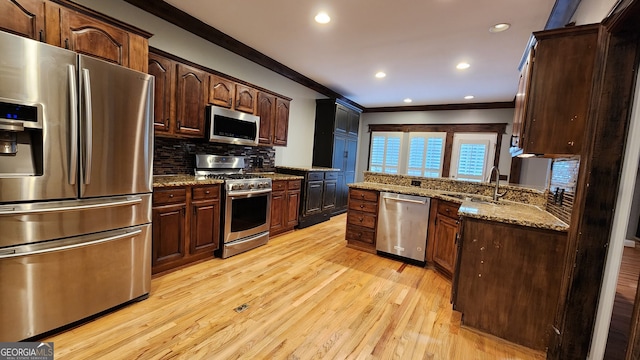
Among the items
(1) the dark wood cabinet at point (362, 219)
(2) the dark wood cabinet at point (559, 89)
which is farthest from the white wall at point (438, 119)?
(2) the dark wood cabinet at point (559, 89)

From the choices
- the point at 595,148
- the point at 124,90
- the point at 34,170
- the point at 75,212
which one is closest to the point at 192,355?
the point at 75,212

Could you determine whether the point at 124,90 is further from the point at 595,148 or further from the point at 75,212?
the point at 595,148

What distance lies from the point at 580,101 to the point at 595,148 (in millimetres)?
369

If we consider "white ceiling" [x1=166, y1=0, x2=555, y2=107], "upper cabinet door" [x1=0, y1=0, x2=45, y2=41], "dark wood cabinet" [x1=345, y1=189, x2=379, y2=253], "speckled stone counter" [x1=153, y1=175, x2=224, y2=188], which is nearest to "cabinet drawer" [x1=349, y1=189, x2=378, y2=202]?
"dark wood cabinet" [x1=345, y1=189, x2=379, y2=253]

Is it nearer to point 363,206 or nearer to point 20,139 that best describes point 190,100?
point 20,139

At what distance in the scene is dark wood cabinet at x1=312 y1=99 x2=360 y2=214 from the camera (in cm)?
520

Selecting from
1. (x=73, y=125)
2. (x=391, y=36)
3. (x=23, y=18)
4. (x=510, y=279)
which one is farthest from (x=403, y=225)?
(x=23, y=18)

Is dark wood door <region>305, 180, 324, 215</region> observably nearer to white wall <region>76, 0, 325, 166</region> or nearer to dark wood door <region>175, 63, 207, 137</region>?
white wall <region>76, 0, 325, 166</region>

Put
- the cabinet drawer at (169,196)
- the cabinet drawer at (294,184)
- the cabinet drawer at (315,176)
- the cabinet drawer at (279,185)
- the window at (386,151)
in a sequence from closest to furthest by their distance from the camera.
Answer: the cabinet drawer at (169,196)
the cabinet drawer at (279,185)
the cabinet drawer at (294,184)
the cabinet drawer at (315,176)
the window at (386,151)

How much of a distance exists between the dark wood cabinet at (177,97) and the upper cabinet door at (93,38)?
21.2 inches

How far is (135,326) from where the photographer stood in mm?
1836

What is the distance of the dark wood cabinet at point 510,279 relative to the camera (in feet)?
5.79

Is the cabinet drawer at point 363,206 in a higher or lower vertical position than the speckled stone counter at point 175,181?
lower

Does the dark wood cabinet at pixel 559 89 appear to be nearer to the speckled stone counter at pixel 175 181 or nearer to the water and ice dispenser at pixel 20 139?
the speckled stone counter at pixel 175 181
